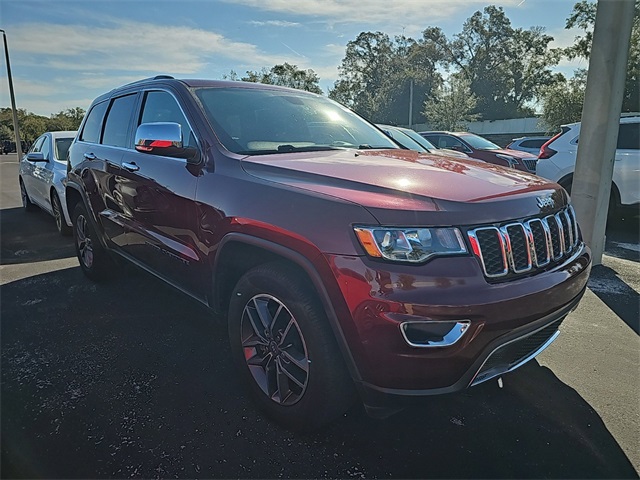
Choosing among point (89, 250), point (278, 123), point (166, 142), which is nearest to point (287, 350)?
point (166, 142)

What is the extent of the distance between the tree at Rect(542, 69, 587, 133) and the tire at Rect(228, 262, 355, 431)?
31.5 meters

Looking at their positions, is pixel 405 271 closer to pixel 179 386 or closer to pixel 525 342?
pixel 525 342

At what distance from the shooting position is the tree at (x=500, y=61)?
186 ft

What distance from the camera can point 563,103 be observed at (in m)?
29.1

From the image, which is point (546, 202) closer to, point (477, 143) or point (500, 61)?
point (477, 143)

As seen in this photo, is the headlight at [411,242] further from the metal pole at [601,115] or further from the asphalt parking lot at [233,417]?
the metal pole at [601,115]

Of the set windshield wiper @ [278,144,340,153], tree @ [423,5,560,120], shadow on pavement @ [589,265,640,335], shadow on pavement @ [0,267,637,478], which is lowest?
shadow on pavement @ [589,265,640,335]

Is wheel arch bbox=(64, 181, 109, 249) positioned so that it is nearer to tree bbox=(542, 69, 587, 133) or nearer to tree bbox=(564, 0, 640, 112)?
tree bbox=(564, 0, 640, 112)

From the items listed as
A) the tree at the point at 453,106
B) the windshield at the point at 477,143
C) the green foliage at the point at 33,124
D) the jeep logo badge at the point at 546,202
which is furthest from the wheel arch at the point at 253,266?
the green foliage at the point at 33,124

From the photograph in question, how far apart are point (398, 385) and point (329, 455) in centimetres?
59

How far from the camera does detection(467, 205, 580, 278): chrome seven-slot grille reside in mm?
1868

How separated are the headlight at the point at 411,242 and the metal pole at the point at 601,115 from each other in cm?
404

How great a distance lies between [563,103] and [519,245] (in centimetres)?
3226

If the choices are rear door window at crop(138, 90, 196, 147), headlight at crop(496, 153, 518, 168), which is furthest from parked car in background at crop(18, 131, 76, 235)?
headlight at crop(496, 153, 518, 168)
